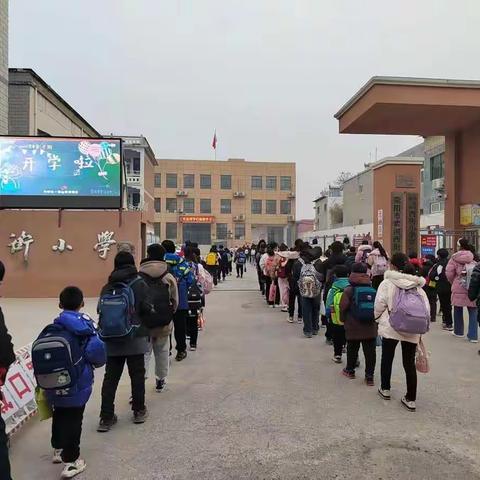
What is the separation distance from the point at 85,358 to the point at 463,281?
7.26m

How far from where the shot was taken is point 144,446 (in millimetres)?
4137

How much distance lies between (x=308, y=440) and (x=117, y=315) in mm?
2078

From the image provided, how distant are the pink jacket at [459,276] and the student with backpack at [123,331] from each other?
6.26 metres

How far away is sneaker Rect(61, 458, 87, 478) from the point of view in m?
3.59

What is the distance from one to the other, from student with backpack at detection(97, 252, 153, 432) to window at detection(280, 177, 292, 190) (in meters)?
61.0

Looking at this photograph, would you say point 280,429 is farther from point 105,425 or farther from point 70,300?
point 70,300

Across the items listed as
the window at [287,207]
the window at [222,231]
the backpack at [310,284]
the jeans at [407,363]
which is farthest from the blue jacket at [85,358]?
the window at [287,207]

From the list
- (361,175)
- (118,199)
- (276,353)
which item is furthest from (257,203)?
(276,353)

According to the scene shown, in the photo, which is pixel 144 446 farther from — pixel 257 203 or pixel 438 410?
pixel 257 203

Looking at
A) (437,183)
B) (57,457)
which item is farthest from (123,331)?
(437,183)

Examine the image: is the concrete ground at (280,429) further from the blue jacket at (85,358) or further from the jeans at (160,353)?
the blue jacket at (85,358)

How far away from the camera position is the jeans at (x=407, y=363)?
198 inches

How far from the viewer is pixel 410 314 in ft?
16.1

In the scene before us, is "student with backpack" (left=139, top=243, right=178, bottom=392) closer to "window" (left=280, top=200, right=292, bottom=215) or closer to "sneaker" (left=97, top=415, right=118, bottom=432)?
"sneaker" (left=97, top=415, right=118, bottom=432)
